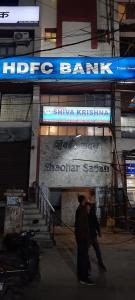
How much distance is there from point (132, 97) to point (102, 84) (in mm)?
1867

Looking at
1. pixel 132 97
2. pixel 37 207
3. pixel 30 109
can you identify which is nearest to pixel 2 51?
pixel 30 109

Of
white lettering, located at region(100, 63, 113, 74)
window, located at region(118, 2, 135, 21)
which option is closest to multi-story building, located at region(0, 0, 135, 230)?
white lettering, located at region(100, 63, 113, 74)

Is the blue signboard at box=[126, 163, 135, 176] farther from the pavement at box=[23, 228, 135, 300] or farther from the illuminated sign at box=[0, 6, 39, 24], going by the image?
the illuminated sign at box=[0, 6, 39, 24]

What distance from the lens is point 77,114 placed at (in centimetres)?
1902

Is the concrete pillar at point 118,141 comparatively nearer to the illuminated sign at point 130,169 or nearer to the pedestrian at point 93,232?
the illuminated sign at point 130,169

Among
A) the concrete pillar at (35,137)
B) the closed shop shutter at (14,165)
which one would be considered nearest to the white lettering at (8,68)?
the concrete pillar at (35,137)

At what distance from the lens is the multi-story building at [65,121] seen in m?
18.5

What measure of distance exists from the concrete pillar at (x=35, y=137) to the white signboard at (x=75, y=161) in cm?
52

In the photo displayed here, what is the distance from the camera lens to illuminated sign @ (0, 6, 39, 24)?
20.2 metres

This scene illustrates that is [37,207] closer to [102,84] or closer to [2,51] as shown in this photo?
[102,84]

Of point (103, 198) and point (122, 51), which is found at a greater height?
point (122, 51)

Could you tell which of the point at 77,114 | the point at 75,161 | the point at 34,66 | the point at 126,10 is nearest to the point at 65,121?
the point at 77,114

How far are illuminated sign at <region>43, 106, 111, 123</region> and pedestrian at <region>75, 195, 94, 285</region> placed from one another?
35.6ft

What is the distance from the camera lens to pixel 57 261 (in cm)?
1023
